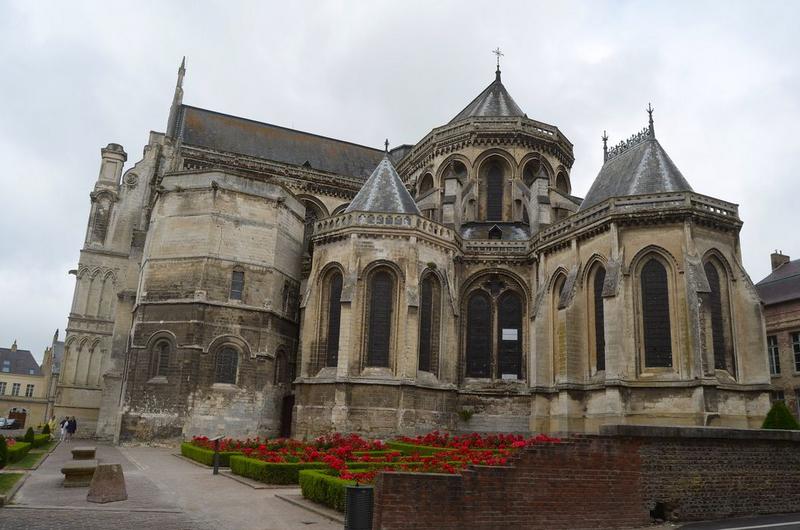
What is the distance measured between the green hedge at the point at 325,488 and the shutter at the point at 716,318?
15.8 m

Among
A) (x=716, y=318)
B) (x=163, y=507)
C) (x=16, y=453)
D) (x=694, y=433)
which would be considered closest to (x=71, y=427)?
(x=16, y=453)

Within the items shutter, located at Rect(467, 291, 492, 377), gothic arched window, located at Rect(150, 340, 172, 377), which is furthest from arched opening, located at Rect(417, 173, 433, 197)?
gothic arched window, located at Rect(150, 340, 172, 377)

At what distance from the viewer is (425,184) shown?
36375 millimetres

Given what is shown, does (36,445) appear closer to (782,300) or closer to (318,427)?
(318,427)

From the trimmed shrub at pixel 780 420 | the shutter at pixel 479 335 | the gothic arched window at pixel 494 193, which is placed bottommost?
the trimmed shrub at pixel 780 420

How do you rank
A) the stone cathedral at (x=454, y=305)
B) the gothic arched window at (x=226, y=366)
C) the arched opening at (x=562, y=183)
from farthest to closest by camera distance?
1. the arched opening at (x=562, y=183)
2. the gothic arched window at (x=226, y=366)
3. the stone cathedral at (x=454, y=305)

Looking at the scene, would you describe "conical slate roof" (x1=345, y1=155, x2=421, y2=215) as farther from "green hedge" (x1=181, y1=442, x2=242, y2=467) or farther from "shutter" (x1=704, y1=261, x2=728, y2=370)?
"shutter" (x1=704, y1=261, x2=728, y2=370)

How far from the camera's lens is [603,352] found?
961 inches

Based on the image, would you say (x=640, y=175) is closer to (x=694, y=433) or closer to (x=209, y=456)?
(x=694, y=433)

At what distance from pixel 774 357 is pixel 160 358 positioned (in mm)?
31795

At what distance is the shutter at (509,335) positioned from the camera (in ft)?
94.7

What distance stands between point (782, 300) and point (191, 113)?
36886mm

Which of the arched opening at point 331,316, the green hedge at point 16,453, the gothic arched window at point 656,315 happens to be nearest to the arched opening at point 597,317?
the gothic arched window at point 656,315

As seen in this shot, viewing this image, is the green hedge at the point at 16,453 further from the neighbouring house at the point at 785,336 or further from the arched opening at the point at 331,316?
the neighbouring house at the point at 785,336
